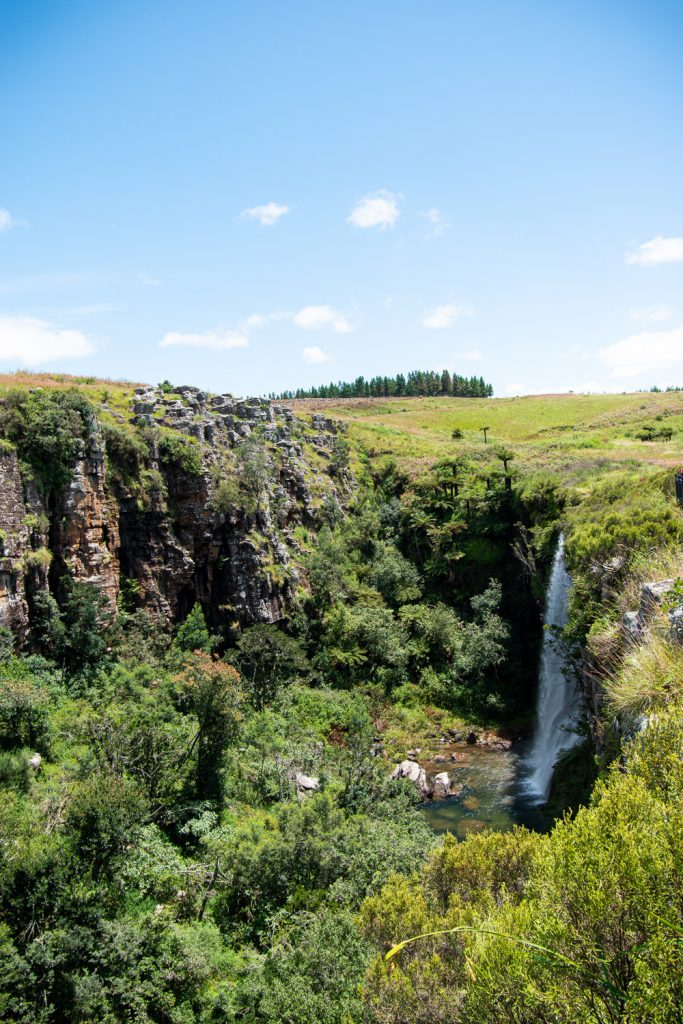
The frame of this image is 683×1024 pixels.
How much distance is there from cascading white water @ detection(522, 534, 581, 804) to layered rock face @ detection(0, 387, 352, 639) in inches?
678

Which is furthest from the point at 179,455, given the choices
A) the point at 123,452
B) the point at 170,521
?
the point at 170,521

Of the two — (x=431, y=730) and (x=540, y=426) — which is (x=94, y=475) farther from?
(x=540, y=426)

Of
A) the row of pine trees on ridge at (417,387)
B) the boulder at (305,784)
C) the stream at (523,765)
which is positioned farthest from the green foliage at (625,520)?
the row of pine trees on ridge at (417,387)

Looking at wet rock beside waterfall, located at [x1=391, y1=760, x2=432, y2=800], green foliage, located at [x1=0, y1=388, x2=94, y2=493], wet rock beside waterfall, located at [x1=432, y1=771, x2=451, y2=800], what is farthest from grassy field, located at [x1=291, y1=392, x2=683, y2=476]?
green foliage, located at [x1=0, y1=388, x2=94, y2=493]

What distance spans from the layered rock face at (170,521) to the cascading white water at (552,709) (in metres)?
17.2

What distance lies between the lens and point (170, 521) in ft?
119

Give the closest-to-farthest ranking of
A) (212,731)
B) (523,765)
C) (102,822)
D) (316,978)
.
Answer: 1. (316,978)
2. (102,822)
3. (212,731)
4. (523,765)

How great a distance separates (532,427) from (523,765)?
59541 mm

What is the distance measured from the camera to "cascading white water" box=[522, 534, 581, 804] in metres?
27.5

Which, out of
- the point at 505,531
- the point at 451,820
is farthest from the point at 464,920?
the point at 505,531

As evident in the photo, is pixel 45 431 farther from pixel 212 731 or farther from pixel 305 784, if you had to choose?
pixel 305 784

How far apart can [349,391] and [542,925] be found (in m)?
143

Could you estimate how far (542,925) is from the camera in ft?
25.4

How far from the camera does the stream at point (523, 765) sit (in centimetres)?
2569
